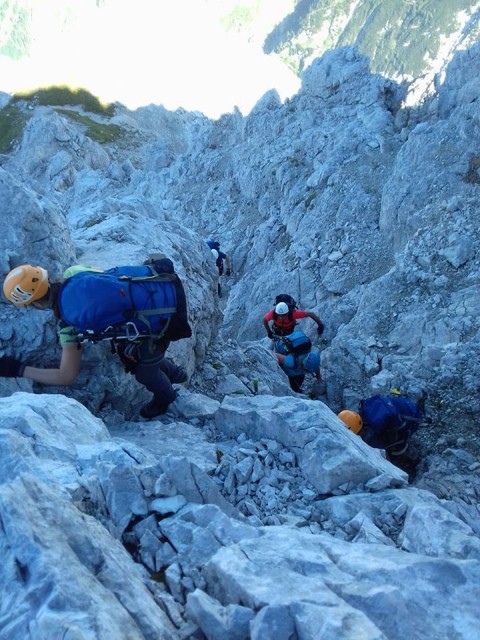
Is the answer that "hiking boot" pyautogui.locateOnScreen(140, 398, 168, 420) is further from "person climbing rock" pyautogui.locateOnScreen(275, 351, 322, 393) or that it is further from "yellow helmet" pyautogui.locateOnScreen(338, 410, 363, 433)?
"person climbing rock" pyautogui.locateOnScreen(275, 351, 322, 393)

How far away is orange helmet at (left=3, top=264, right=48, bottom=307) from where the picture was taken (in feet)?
22.3

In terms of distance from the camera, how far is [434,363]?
12633 millimetres

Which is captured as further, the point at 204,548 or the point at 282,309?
the point at 282,309

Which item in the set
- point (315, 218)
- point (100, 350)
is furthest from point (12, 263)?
point (315, 218)

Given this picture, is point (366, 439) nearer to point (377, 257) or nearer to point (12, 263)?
point (12, 263)

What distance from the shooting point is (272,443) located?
7020 millimetres

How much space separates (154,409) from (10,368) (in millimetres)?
2602

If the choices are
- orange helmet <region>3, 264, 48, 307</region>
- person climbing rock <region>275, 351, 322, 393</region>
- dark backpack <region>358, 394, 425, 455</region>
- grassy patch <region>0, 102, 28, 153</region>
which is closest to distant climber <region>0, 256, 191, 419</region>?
orange helmet <region>3, 264, 48, 307</region>

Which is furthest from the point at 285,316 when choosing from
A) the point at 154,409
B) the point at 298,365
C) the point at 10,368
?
the point at 10,368

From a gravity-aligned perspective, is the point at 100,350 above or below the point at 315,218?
below

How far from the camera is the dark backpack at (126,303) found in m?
6.86

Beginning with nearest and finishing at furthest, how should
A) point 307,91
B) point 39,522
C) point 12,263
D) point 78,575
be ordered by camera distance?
point 78,575, point 39,522, point 12,263, point 307,91

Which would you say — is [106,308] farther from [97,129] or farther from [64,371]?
[97,129]

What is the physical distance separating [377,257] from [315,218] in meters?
4.60
